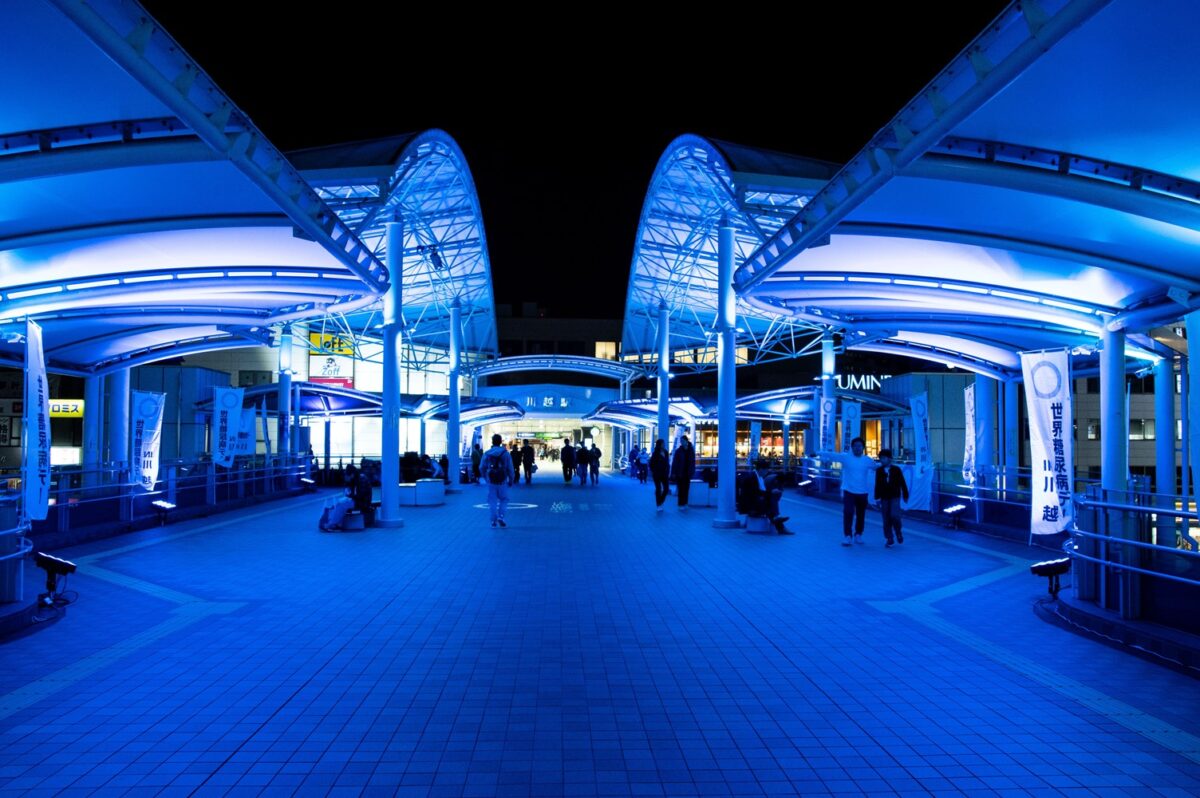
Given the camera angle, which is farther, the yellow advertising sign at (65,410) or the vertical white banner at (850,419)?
the yellow advertising sign at (65,410)

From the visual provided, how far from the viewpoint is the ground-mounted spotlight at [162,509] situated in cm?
1548

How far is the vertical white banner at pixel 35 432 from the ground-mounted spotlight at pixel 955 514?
46.1 ft

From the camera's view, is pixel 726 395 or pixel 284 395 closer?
pixel 726 395

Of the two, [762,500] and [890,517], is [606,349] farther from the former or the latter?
[890,517]

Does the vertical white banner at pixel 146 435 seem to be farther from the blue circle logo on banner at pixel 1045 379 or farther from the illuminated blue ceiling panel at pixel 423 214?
the blue circle logo on banner at pixel 1045 379

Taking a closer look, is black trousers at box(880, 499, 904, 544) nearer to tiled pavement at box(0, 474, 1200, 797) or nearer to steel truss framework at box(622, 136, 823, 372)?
tiled pavement at box(0, 474, 1200, 797)

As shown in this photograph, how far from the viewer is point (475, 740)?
471 centimetres

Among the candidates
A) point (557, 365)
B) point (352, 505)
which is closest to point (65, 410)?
point (557, 365)

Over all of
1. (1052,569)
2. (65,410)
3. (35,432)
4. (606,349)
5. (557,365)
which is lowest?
(1052,569)

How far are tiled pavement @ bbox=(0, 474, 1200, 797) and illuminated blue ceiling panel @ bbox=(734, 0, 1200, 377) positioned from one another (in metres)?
4.00

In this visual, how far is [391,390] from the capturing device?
54.0ft

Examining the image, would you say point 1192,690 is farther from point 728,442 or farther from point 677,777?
point 728,442

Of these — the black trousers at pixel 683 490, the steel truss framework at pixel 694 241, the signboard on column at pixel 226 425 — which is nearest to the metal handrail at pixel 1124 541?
the steel truss framework at pixel 694 241

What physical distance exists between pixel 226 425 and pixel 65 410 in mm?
20805
